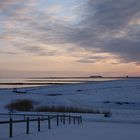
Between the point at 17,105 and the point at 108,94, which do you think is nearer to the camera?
the point at 17,105

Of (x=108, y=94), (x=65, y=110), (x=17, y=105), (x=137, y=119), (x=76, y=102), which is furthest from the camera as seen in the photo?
(x=108, y=94)

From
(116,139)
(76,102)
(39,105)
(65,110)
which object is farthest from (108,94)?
(116,139)

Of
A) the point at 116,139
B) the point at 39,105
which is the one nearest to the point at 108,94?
the point at 39,105

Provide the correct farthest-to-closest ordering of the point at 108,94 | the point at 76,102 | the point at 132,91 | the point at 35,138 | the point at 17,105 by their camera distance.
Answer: the point at 132,91 < the point at 108,94 < the point at 76,102 < the point at 17,105 < the point at 35,138

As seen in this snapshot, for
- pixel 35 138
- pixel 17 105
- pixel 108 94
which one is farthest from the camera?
pixel 108 94

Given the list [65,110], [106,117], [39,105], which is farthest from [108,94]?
[106,117]

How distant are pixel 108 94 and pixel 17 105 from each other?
88.6 ft

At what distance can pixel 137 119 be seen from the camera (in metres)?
47.8

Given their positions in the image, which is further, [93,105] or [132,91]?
[132,91]

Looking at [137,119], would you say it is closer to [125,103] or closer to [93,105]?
[93,105]

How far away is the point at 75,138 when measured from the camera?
2189cm

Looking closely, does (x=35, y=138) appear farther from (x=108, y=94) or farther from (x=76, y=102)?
(x=108, y=94)

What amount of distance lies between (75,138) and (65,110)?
41.5 metres

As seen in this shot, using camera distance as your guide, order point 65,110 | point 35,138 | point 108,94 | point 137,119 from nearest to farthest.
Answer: point 35,138 < point 137,119 < point 65,110 < point 108,94
